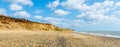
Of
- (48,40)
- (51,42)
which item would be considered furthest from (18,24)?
(51,42)

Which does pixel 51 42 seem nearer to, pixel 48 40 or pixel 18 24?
pixel 48 40

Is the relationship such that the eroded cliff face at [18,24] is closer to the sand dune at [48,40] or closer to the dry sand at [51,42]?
the sand dune at [48,40]

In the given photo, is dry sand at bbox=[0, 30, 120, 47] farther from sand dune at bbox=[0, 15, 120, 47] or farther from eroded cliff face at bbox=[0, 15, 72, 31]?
eroded cliff face at bbox=[0, 15, 72, 31]

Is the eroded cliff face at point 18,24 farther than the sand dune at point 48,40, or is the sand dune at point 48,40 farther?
the eroded cliff face at point 18,24

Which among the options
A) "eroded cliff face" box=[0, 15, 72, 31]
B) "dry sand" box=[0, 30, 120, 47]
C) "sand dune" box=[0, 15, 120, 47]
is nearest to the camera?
"dry sand" box=[0, 30, 120, 47]

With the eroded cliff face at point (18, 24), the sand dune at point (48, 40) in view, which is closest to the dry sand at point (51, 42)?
the sand dune at point (48, 40)

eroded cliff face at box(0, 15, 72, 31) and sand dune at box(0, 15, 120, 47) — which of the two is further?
eroded cliff face at box(0, 15, 72, 31)

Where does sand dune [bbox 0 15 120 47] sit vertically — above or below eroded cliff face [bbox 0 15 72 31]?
below

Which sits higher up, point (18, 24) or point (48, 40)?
point (18, 24)

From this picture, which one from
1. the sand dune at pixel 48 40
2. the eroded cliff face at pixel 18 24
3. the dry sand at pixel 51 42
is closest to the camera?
the dry sand at pixel 51 42

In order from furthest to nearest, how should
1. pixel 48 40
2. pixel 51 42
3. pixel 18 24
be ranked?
pixel 18 24, pixel 48 40, pixel 51 42

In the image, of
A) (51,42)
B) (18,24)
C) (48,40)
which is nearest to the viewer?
(51,42)

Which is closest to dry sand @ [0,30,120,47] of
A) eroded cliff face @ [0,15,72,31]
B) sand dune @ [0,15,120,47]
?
sand dune @ [0,15,120,47]

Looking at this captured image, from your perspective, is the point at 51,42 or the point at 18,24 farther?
the point at 18,24
